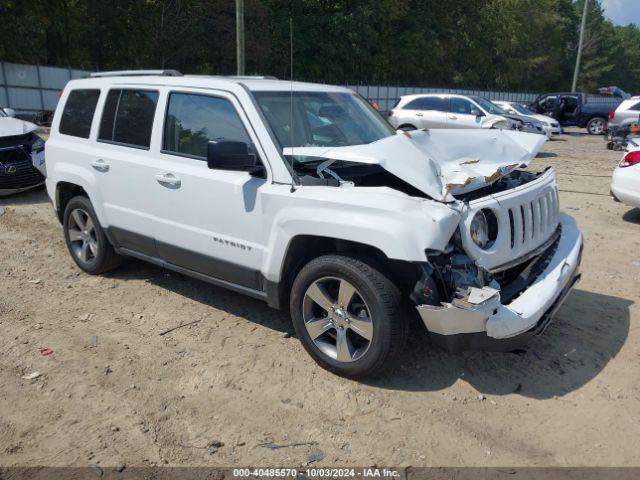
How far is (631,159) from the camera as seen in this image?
24.8ft

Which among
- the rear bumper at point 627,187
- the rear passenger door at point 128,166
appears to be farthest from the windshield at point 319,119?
the rear bumper at point 627,187

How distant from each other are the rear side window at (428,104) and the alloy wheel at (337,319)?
43.9 ft

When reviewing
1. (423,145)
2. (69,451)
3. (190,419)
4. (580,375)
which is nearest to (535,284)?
(580,375)

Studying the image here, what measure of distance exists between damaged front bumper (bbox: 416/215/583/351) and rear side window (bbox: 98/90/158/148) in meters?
2.81

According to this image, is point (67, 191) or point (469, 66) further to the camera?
point (469, 66)

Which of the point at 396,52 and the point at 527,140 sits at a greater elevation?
the point at 396,52

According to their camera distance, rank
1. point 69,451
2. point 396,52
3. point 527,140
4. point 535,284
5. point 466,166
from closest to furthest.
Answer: point 69,451
point 535,284
point 466,166
point 527,140
point 396,52

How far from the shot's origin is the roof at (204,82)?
4090 millimetres

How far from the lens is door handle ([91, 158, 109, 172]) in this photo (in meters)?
4.73

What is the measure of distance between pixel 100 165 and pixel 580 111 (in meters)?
23.1

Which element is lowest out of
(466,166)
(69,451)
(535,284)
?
(69,451)

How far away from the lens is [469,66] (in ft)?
161

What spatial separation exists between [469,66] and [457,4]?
7176 mm

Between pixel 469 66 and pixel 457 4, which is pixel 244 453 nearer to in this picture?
pixel 457 4
